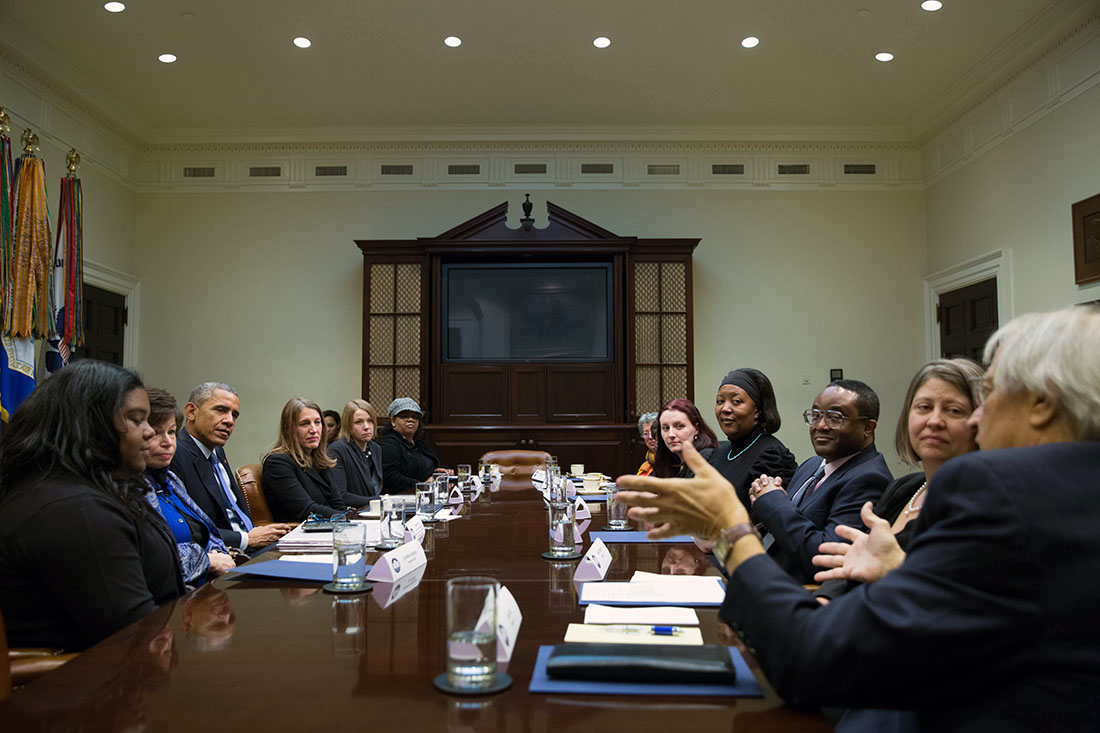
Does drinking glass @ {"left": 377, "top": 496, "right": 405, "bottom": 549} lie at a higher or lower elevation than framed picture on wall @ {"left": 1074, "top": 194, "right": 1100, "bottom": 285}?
lower

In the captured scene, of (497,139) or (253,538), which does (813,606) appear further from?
(497,139)

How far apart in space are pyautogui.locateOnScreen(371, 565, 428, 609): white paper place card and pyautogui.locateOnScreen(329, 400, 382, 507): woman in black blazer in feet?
8.37

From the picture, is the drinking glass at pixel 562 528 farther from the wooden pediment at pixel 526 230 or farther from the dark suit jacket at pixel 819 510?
the wooden pediment at pixel 526 230

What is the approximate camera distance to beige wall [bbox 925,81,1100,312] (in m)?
5.39

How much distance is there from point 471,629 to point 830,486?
5.26 feet

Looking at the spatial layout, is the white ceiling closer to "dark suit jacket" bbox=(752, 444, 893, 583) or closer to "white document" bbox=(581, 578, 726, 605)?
"dark suit jacket" bbox=(752, 444, 893, 583)

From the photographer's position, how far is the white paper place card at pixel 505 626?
1114 millimetres

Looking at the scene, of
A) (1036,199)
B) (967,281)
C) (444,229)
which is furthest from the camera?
(444,229)

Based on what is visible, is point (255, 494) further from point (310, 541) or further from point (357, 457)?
point (310, 541)

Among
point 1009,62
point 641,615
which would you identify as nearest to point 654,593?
point 641,615

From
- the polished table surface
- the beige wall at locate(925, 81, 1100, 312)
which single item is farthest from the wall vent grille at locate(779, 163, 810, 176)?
the polished table surface

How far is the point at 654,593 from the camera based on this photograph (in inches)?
62.0

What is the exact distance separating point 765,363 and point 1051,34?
3325mm

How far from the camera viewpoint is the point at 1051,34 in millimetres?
5523
